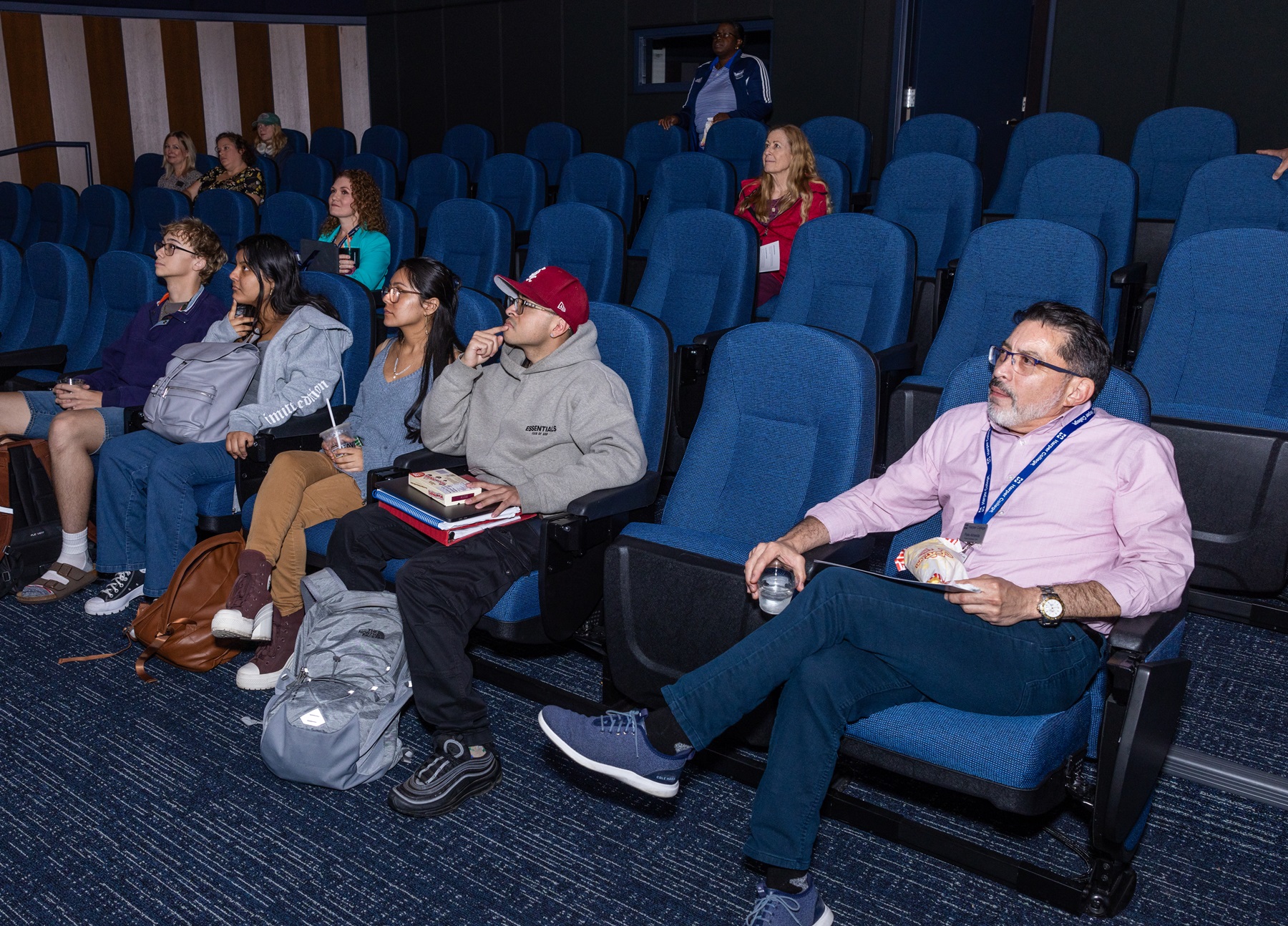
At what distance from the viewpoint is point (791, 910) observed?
1706 millimetres

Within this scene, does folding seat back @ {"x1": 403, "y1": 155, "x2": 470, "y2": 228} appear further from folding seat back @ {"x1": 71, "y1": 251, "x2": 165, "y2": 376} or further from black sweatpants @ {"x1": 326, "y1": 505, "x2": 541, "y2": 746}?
black sweatpants @ {"x1": 326, "y1": 505, "x2": 541, "y2": 746}

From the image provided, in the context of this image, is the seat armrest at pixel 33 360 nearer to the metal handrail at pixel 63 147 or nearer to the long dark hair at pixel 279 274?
the long dark hair at pixel 279 274

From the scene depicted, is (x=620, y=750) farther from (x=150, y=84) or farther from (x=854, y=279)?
(x=150, y=84)

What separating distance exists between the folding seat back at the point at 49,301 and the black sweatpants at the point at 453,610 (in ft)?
9.18

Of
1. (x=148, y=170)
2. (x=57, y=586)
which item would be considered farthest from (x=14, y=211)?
(x=57, y=586)

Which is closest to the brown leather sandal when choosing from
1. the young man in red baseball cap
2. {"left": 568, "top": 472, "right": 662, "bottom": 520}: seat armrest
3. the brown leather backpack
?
the brown leather backpack

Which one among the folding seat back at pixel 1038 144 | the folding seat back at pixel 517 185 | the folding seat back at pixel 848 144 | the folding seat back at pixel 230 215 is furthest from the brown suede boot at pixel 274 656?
the folding seat back at pixel 848 144

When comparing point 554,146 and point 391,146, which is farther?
point 391,146

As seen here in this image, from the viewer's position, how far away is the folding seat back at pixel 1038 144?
4812 mm

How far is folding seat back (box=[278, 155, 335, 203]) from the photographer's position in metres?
6.59

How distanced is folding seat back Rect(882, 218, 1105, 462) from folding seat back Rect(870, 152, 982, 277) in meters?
0.97

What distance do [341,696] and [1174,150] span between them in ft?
14.4

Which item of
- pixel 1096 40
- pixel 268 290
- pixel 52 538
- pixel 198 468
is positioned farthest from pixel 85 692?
pixel 1096 40

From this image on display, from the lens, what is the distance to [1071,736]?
1.71 metres
